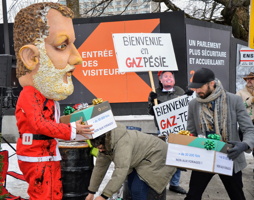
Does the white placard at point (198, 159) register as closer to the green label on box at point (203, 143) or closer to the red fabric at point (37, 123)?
the green label on box at point (203, 143)

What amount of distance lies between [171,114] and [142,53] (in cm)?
109

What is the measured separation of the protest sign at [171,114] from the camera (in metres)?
5.44

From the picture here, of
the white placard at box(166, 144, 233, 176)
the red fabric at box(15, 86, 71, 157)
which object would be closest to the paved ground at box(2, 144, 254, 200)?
the white placard at box(166, 144, 233, 176)

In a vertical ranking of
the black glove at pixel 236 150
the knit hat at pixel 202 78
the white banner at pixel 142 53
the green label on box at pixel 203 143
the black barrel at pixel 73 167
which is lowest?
the black barrel at pixel 73 167

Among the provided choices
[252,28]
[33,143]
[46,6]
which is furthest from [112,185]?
[252,28]

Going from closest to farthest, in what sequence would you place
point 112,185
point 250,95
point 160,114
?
point 112,185 → point 160,114 → point 250,95

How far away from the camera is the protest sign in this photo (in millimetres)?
5438

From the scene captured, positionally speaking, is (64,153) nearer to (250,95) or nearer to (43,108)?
(43,108)

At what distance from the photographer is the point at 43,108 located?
10.5 feet

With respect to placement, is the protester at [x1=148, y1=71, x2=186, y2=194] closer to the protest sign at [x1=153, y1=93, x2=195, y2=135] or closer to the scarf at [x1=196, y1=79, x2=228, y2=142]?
the protest sign at [x1=153, y1=93, x2=195, y2=135]

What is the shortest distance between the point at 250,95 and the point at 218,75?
4384mm

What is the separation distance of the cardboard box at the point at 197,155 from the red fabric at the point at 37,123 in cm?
99

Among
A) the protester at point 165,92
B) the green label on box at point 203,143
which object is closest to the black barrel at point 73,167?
the green label on box at point 203,143

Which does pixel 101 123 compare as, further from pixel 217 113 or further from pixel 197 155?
pixel 217 113
